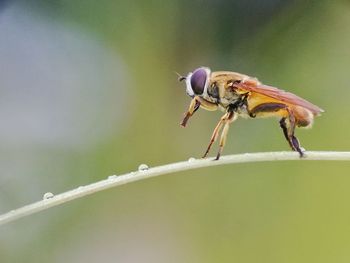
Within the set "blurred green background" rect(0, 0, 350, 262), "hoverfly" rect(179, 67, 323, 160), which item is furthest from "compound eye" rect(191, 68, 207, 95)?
"blurred green background" rect(0, 0, 350, 262)

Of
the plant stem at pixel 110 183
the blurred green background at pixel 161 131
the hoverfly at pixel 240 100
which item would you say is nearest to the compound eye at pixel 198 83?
the hoverfly at pixel 240 100

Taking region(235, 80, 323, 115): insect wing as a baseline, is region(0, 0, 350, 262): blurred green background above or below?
above

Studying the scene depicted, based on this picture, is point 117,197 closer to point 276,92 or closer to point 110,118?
point 110,118

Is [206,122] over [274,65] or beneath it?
beneath

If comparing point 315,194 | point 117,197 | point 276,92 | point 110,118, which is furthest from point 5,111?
point 276,92

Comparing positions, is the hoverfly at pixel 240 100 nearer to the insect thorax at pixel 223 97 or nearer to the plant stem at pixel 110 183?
the insect thorax at pixel 223 97

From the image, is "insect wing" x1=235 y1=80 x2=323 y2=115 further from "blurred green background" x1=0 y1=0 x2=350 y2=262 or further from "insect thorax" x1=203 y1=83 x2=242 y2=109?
"blurred green background" x1=0 y1=0 x2=350 y2=262

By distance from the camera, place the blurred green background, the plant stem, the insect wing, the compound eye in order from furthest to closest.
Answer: the blurred green background < the compound eye < the insect wing < the plant stem
